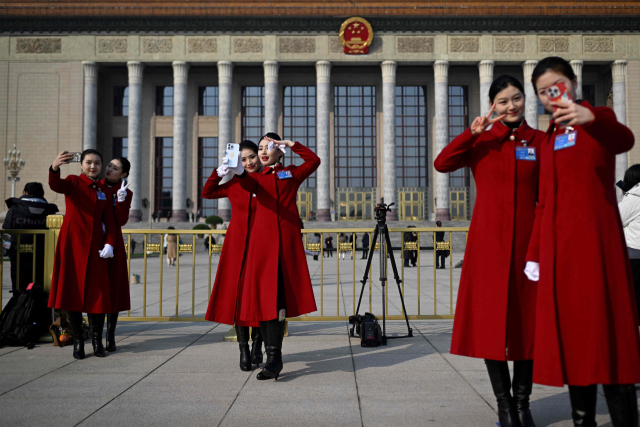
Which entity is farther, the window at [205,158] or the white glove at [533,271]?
the window at [205,158]

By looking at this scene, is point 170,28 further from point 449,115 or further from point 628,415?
point 628,415

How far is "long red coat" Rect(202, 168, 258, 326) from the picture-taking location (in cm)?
450

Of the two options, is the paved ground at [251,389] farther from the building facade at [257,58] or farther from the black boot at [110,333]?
the building facade at [257,58]

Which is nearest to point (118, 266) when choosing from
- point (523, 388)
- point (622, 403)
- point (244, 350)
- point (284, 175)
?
point (244, 350)

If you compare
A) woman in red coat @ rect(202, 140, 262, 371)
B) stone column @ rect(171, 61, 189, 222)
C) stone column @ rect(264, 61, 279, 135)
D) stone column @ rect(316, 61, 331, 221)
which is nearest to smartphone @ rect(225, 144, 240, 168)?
woman in red coat @ rect(202, 140, 262, 371)

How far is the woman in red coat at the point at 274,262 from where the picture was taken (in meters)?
4.25

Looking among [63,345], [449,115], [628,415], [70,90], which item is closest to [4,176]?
[70,90]

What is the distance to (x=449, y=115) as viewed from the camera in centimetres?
4216

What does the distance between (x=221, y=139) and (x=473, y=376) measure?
116 ft

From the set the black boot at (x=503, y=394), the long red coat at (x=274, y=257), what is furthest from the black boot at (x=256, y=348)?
the black boot at (x=503, y=394)

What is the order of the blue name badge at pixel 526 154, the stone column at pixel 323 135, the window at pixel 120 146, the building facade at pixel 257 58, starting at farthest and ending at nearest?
1. the window at pixel 120 146
2. the stone column at pixel 323 135
3. the building facade at pixel 257 58
4. the blue name badge at pixel 526 154

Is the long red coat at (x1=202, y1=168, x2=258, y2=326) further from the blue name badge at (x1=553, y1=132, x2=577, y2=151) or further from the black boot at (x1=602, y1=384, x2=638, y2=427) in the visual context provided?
the black boot at (x1=602, y1=384, x2=638, y2=427)

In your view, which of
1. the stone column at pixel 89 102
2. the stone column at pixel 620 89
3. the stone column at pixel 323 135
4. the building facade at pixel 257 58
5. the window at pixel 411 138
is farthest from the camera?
the window at pixel 411 138

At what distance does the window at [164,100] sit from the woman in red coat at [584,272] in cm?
4201
